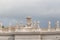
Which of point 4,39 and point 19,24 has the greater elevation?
point 19,24

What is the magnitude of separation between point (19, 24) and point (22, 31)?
2.40 metres

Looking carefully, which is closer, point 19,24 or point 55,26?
point 55,26

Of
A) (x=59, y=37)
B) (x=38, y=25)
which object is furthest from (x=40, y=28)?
(x=59, y=37)

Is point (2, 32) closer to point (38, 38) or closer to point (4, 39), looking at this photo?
point (4, 39)

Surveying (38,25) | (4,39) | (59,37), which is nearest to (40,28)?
(38,25)

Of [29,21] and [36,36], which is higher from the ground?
[29,21]

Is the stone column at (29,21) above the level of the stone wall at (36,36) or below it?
above

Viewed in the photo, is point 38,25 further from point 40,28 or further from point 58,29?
point 58,29

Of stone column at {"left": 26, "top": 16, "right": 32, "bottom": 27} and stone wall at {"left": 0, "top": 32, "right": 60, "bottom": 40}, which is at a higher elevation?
stone column at {"left": 26, "top": 16, "right": 32, "bottom": 27}

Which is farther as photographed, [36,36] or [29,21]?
[29,21]

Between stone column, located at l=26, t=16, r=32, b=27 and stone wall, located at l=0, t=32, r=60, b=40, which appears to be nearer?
stone wall, located at l=0, t=32, r=60, b=40

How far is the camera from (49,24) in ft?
81.4

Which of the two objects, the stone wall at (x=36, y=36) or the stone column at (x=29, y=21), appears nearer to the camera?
the stone wall at (x=36, y=36)

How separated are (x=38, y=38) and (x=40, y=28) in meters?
1.13
